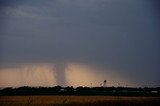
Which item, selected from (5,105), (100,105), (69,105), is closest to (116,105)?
(100,105)

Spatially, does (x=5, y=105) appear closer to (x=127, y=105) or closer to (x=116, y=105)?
(x=116, y=105)

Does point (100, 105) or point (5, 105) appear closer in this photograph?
point (5, 105)

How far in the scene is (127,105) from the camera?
40.5m

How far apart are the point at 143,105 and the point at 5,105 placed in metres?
17.0

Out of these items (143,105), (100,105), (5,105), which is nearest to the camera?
(5,105)

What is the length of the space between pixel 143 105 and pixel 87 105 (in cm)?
651

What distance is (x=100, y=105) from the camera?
36.7 meters

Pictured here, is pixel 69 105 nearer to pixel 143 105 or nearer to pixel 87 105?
pixel 87 105

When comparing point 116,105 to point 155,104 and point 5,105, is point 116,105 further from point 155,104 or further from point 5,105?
point 5,105

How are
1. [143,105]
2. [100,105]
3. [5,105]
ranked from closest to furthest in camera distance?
[5,105]
[100,105]
[143,105]

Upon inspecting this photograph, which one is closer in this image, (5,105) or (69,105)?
(5,105)

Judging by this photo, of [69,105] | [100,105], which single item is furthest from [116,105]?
[69,105]

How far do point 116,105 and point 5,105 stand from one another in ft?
45.2

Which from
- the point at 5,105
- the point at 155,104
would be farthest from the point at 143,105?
the point at 5,105
